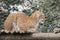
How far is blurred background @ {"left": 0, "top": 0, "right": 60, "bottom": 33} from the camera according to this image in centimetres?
630

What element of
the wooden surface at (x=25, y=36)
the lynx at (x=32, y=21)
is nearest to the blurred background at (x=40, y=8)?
the lynx at (x=32, y=21)

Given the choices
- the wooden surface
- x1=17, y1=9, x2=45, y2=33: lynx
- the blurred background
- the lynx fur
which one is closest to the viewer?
the wooden surface

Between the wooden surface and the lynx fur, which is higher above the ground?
the wooden surface

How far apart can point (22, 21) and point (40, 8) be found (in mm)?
1130

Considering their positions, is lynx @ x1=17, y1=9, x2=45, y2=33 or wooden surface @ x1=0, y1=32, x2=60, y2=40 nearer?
wooden surface @ x1=0, y1=32, x2=60, y2=40

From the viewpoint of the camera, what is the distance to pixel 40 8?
21.5 ft

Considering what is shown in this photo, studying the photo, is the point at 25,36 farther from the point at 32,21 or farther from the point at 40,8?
the point at 40,8

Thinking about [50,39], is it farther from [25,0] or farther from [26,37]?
[25,0]

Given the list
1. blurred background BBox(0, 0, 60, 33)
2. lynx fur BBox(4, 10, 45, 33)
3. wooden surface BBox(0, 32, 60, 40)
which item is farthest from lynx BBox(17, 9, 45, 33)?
wooden surface BBox(0, 32, 60, 40)

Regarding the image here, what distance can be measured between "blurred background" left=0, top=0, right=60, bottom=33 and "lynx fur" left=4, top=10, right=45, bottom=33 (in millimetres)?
489

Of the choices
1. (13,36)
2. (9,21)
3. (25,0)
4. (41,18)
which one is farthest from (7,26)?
(13,36)

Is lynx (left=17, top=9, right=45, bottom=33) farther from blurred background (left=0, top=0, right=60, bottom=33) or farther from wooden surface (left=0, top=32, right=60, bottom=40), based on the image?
wooden surface (left=0, top=32, right=60, bottom=40)

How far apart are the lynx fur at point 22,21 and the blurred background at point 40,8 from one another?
49 centimetres

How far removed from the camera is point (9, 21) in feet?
17.7
